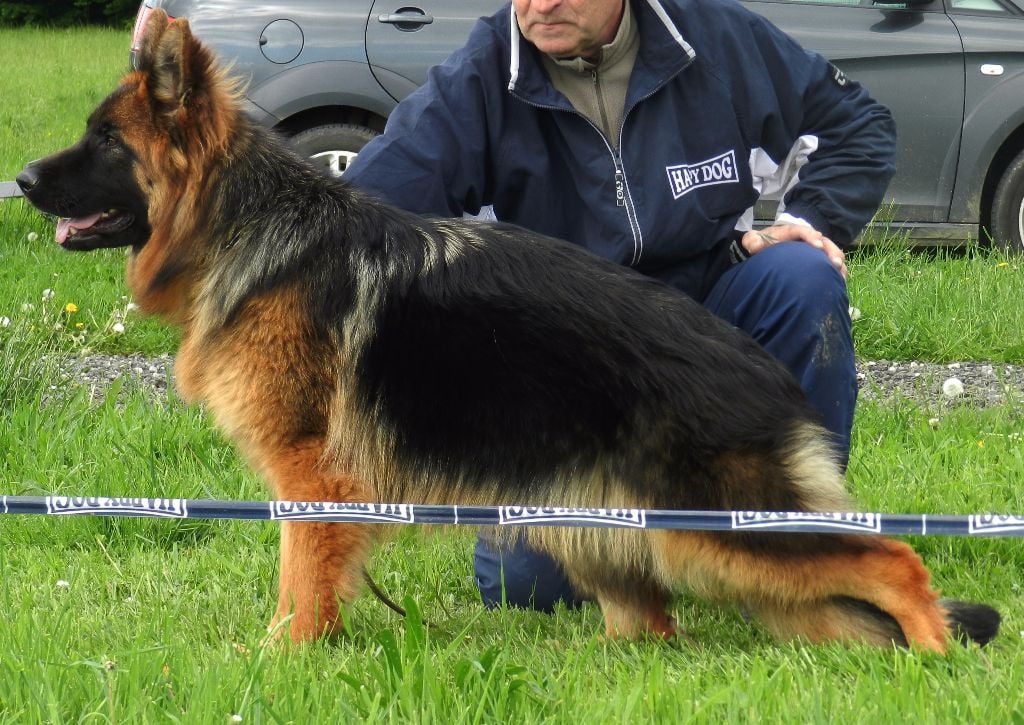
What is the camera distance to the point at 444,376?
114 inches

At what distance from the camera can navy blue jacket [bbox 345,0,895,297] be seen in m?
3.35

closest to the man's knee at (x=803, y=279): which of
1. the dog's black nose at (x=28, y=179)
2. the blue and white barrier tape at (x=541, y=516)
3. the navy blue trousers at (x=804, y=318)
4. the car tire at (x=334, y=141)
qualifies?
the navy blue trousers at (x=804, y=318)

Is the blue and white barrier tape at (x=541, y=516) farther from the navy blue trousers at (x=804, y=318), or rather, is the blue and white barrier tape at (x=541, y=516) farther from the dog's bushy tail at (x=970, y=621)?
the navy blue trousers at (x=804, y=318)

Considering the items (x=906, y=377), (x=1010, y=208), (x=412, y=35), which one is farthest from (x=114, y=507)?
(x=1010, y=208)

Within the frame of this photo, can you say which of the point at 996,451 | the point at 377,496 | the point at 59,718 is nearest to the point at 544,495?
the point at 377,496

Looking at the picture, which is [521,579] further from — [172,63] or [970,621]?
[172,63]

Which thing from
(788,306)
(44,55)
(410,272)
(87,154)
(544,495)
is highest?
(87,154)

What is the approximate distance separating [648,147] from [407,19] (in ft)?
11.6

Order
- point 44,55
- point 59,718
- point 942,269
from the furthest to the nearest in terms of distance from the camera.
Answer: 1. point 44,55
2. point 942,269
3. point 59,718

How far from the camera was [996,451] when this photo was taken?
13.5 feet

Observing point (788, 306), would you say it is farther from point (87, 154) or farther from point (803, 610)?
point (87, 154)

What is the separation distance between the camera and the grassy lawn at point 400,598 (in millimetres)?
2342

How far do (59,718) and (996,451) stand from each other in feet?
10.6

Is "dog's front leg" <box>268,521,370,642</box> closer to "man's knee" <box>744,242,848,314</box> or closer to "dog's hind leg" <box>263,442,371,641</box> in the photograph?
"dog's hind leg" <box>263,442,371,641</box>
